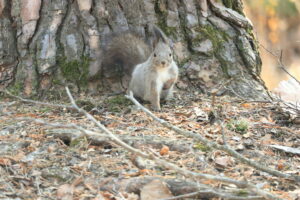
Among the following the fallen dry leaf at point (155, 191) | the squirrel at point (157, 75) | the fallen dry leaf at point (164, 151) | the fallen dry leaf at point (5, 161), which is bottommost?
→ the fallen dry leaf at point (155, 191)

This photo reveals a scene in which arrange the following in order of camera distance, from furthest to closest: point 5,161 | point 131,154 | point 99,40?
point 99,40 → point 131,154 → point 5,161

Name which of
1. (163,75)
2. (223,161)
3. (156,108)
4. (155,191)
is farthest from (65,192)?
(163,75)

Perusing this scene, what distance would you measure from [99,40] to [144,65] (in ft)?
1.56

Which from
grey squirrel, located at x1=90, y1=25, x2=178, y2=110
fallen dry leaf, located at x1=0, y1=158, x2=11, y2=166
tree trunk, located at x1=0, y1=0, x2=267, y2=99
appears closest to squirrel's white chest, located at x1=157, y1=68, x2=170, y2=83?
grey squirrel, located at x1=90, y1=25, x2=178, y2=110

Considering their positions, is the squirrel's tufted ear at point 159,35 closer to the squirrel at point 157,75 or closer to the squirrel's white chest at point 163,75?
the squirrel at point 157,75

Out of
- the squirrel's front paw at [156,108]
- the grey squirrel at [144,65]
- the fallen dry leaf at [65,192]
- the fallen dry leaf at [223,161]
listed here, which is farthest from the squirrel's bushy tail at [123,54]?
the fallen dry leaf at [65,192]

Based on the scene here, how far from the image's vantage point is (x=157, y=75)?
4152mm

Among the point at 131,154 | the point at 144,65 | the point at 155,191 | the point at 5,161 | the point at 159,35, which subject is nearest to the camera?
the point at 155,191

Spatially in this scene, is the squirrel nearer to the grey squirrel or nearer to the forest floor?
the grey squirrel

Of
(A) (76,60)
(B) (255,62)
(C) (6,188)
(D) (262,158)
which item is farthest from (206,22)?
(C) (6,188)

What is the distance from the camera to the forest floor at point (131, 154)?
2.37 m

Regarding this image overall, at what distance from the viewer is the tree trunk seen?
13.3 feet

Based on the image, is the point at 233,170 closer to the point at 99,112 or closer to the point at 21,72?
the point at 99,112

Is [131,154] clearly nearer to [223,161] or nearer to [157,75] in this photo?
[223,161]
